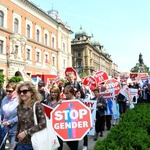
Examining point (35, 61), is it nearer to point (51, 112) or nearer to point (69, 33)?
point (69, 33)

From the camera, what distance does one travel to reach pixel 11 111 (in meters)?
4.69

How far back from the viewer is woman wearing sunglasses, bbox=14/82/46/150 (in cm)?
310

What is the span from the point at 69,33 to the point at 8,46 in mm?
19965

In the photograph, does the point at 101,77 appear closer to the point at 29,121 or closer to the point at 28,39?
the point at 29,121

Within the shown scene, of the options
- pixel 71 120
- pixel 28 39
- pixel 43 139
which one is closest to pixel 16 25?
pixel 28 39

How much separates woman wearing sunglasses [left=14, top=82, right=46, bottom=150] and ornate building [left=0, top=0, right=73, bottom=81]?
2067 centimetres

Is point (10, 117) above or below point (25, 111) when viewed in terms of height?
below

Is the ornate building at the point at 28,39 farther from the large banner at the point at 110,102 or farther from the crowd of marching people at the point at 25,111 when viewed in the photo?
the crowd of marching people at the point at 25,111

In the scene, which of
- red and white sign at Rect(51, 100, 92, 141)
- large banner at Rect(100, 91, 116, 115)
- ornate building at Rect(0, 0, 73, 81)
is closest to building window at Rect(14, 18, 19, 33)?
ornate building at Rect(0, 0, 73, 81)

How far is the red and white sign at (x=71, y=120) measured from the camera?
13.2 ft

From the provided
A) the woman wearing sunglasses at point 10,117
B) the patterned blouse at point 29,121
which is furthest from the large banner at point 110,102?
the patterned blouse at point 29,121

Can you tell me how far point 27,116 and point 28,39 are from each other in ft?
104

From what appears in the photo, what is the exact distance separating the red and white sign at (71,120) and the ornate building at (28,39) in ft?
65.6

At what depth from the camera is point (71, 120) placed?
13.3ft
